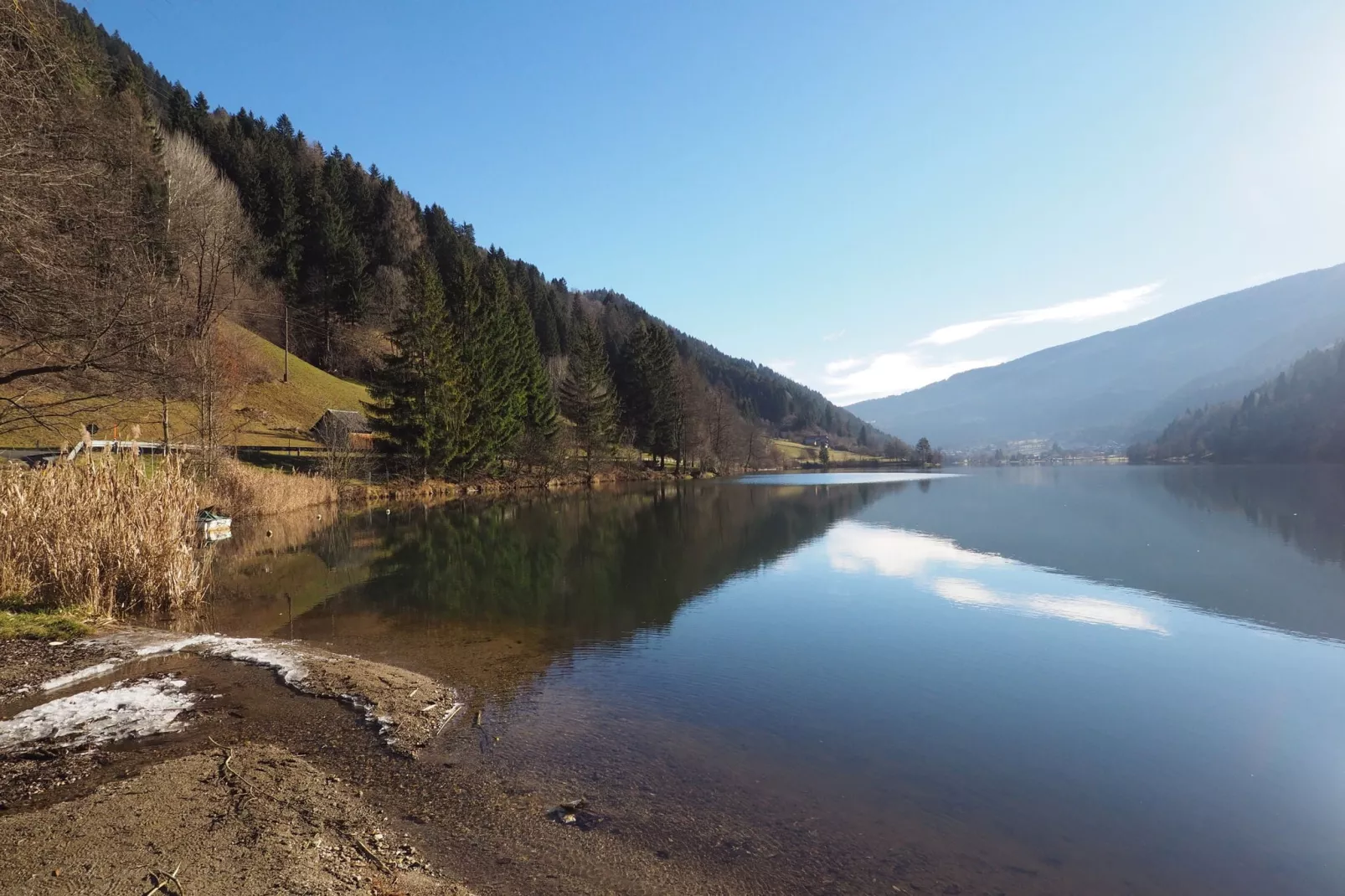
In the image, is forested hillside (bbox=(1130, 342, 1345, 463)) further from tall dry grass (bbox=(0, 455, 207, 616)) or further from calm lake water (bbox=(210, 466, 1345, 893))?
tall dry grass (bbox=(0, 455, 207, 616))

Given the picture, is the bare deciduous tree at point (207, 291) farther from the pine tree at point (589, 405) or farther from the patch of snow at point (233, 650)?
the pine tree at point (589, 405)

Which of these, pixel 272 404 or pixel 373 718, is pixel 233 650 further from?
pixel 272 404

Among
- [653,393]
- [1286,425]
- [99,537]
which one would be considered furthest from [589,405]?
[1286,425]

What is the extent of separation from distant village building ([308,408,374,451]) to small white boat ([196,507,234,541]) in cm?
1368

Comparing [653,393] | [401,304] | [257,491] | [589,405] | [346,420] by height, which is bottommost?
[257,491]

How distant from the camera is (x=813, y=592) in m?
15.0

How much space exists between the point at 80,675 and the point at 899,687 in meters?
9.66

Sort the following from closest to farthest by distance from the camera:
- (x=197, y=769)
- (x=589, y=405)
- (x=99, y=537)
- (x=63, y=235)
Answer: (x=197, y=769) → (x=63, y=235) → (x=99, y=537) → (x=589, y=405)

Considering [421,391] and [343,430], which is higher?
[421,391]

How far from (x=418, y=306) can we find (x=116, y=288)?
34.3 meters

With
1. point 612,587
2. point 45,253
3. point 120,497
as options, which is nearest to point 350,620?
point 120,497

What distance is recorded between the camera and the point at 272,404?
46.6m

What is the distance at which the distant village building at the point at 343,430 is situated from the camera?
36656 millimetres

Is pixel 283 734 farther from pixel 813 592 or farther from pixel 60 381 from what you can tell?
pixel 813 592
